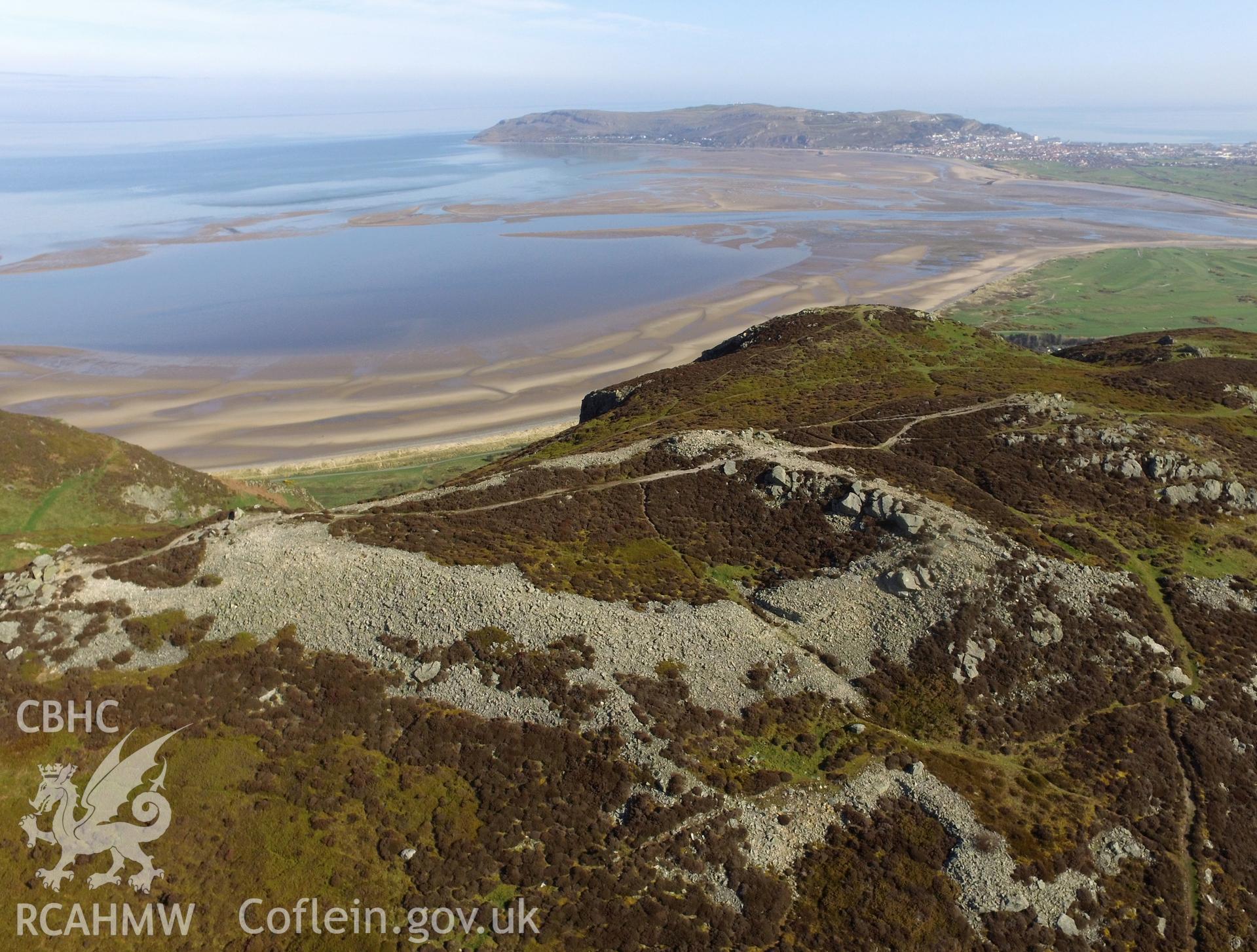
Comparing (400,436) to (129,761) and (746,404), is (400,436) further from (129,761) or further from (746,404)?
(129,761)

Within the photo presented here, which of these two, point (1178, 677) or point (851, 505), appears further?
point (851, 505)

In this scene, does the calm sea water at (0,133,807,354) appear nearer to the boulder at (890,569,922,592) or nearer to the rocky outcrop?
the rocky outcrop

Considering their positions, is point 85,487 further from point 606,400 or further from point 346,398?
point 606,400

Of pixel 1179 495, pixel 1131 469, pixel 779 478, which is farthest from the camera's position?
pixel 1131 469

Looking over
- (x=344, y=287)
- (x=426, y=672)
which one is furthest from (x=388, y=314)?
(x=426, y=672)

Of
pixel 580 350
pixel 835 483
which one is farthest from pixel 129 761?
pixel 580 350

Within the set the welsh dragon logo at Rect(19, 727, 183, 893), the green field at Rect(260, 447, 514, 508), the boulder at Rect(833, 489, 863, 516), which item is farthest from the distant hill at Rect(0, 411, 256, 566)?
→ the boulder at Rect(833, 489, 863, 516)
